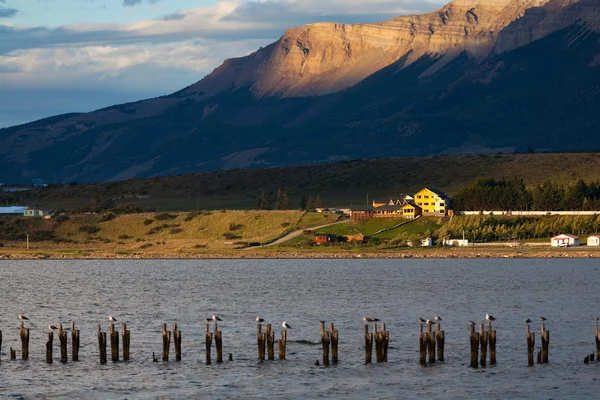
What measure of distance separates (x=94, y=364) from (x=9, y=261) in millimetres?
100320

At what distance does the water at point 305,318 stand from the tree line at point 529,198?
21275 millimetres

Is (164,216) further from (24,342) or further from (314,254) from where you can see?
(24,342)

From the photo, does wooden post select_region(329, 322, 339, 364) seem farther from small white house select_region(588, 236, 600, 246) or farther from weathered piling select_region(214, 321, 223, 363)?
small white house select_region(588, 236, 600, 246)

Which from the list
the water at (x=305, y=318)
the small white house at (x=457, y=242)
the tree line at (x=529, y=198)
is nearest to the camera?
the water at (x=305, y=318)

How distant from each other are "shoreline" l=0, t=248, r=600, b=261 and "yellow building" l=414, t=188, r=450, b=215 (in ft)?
62.9

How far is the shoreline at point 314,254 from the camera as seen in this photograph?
140 metres

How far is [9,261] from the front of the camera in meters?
152

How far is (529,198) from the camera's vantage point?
531ft

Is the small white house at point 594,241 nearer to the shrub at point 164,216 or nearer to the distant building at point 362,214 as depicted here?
the distant building at point 362,214

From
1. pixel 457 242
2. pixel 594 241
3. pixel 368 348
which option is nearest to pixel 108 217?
pixel 457 242

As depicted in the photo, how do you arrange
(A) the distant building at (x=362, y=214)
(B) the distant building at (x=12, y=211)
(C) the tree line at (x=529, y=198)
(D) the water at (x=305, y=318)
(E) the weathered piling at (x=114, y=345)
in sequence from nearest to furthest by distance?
(D) the water at (x=305, y=318) < (E) the weathered piling at (x=114, y=345) < (C) the tree line at (x=529, y=198) < (A) the distant building at (x=362, y=214) < (B) the distant building at (x=12, y=211)

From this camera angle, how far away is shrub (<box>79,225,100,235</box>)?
554ft

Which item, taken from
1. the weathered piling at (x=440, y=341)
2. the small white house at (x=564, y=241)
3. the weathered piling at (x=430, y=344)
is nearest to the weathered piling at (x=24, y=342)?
the weathered piling at (x=430, y=344)

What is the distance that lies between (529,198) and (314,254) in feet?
120
